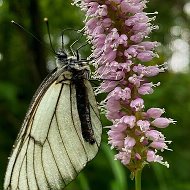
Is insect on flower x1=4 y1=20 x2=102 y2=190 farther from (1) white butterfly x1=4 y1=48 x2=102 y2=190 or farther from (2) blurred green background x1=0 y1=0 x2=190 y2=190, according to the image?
(2) blurred green background x1=0 y1=0 x2=190 y2=190

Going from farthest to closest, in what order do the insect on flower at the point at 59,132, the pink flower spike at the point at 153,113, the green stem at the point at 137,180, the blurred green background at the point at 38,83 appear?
the blurred green background at the point at 38,83 → the insect on flower at the point at 59,132 → the pink flower spike at the point at 153,113 → the green stem at the point at 137,180

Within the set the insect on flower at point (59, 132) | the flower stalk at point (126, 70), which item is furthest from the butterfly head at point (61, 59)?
the flower stalk at point (126, 70)

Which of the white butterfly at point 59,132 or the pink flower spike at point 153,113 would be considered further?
the white butterfly at point 59,132

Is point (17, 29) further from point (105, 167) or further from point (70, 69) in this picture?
point (70, 69)

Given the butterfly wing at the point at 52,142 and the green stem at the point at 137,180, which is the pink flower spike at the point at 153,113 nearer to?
the green stem at the point at 137,180

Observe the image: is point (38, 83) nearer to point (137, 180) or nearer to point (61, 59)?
point (61, 59)

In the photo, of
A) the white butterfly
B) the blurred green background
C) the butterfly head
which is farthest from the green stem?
the blurred green background

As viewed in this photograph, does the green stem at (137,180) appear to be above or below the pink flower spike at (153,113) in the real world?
below

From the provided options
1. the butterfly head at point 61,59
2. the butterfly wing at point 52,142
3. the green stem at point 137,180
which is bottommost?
the green stem at point 137,180

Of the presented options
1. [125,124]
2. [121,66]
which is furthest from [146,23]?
[125,124]
